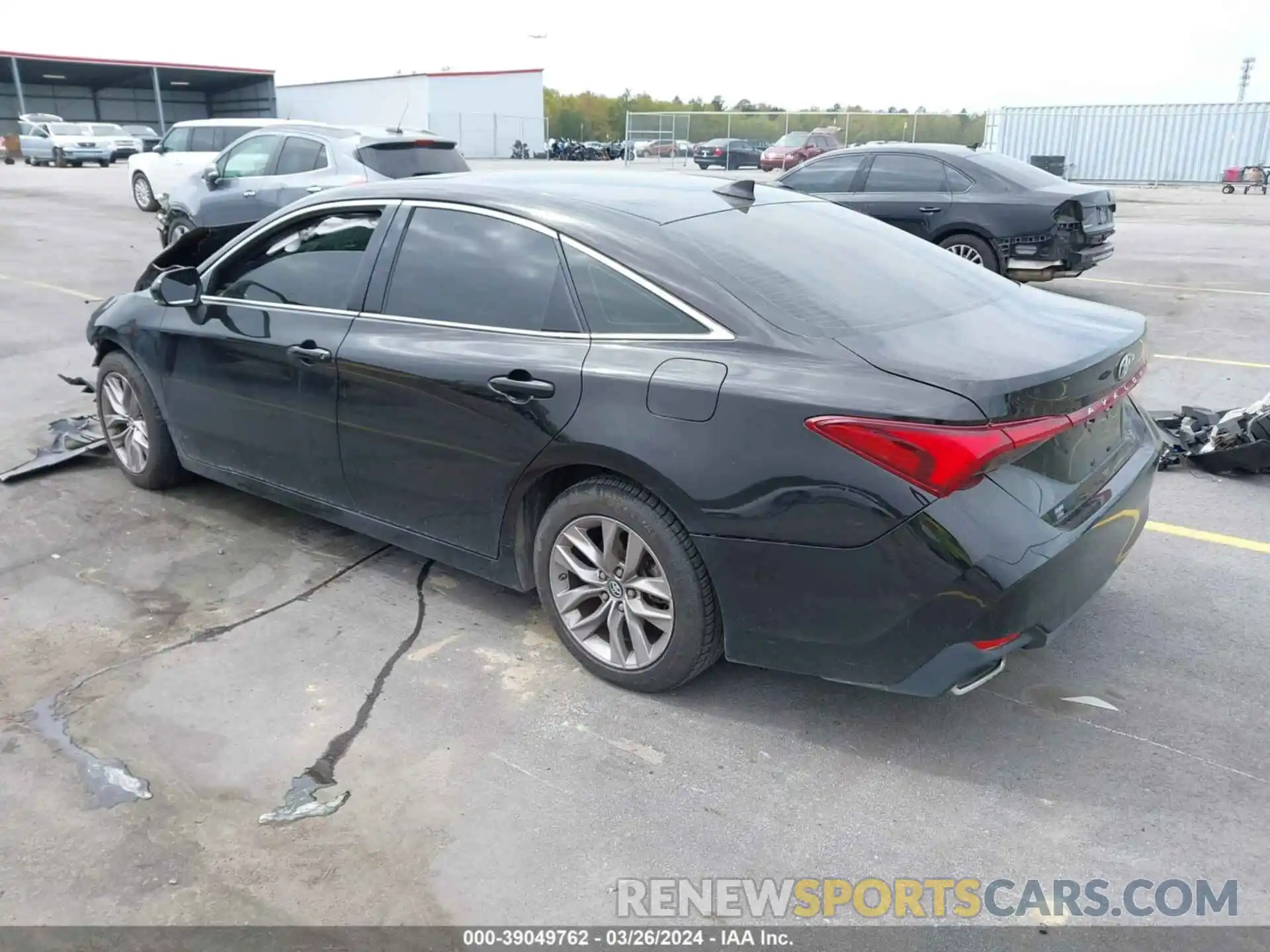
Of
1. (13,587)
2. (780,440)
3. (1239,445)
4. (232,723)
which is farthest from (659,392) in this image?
(1239,445)

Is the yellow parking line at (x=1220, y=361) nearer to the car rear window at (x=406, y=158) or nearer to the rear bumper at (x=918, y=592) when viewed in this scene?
the rear bumper at (x=918, y=592)

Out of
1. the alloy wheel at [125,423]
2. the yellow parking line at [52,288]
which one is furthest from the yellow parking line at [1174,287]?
the yellow parking line at [52,288]

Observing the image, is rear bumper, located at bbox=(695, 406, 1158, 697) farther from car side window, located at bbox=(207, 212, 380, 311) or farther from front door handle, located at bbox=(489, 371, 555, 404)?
car side window, located at bbox=(207, 212, 380, 311)

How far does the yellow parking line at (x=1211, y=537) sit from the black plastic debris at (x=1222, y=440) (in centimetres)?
54

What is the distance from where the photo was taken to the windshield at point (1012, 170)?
10484mm

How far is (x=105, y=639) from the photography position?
3.83 m

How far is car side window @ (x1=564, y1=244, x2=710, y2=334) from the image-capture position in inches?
127

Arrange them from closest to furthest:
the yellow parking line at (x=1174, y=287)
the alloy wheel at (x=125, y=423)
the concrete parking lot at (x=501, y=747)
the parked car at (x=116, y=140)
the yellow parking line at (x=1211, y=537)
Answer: the concrete parking lot at (x=501, y=747), the yellow parking line at (x=1211, y=537), the alloy wheel at (x=125, y=423), the yellow parking line at (x=1174, y=287), the parked car at (x=116, y=140)

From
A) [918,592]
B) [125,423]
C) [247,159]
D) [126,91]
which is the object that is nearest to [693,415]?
[918,592]

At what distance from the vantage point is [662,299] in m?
3.26

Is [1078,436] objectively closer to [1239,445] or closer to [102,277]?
[1239,445]

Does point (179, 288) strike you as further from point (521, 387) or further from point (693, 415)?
point (693, 415)

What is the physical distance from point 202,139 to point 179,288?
15689 mm

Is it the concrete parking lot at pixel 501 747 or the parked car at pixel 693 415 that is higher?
the parked car at pixel 693 415
